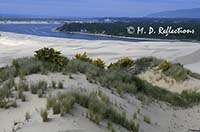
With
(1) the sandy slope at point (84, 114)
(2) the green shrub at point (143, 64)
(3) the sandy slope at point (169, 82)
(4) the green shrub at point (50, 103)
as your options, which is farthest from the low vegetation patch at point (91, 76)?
(2) the green shrub at point (143, 64)

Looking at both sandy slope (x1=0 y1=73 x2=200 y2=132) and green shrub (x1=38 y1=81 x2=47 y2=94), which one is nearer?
sandy slope (x1=0 y1=73 x2=200 y2=132)

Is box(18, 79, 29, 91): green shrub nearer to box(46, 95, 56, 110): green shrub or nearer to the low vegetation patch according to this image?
the low vegetation patch

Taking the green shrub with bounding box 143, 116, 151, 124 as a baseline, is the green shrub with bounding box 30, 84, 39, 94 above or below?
above

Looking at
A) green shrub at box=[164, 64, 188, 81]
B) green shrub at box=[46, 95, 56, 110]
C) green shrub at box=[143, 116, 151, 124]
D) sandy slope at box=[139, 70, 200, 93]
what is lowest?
sandy slope at box=[139, 70, 200, 93]

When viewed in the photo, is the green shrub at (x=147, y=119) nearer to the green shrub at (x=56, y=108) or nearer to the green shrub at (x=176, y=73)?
the green shrub at (x=56, y=108)

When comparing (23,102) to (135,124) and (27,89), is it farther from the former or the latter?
(135,124)

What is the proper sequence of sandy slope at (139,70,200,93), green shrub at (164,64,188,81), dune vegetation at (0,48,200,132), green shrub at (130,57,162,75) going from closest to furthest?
dune vegetation at (0,48,200,132)
sandy slope at (139,70,200,93)
green shrub at (164,64,188,81)
green shrub at (130,57,162,75)

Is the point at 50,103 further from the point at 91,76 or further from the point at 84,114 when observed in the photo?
the point at 91,76

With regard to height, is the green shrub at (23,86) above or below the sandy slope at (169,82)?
above

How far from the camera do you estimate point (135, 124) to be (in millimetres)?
10812

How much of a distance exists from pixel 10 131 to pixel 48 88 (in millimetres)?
3038

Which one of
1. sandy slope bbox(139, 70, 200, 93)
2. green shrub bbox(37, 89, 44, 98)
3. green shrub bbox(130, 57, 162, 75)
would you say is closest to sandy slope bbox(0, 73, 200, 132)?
green shrub bbox(37, 89, 44, 98)

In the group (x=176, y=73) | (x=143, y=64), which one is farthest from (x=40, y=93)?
(x=143, y=64)

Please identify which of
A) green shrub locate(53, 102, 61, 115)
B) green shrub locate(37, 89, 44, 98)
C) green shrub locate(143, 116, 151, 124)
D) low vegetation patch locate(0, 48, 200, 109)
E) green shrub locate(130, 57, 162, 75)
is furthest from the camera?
green shrub locate(130, 57, 162, 75)
